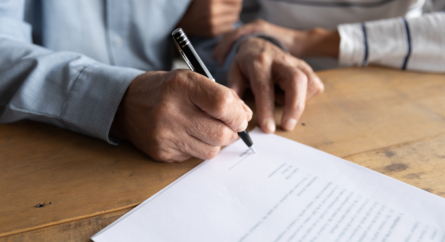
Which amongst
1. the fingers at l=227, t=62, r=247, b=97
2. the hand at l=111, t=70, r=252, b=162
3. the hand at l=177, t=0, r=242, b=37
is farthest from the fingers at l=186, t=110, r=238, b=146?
the hand at l=177, t=0, r=242, b=37

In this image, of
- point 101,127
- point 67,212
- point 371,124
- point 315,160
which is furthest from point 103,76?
point 371,124

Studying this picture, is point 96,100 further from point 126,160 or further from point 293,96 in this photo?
point 293,96

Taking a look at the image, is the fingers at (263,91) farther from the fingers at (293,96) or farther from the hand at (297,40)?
the hand at (297,40)

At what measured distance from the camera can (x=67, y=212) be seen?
0.38 metres

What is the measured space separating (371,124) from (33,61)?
633mm

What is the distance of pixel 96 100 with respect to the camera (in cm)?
50

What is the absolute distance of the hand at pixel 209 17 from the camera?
0.99 m

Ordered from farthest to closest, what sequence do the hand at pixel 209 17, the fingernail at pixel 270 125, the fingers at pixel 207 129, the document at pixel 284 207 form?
the hand at pixel 209 17
the fingernail at pixel 270 125
the fingers at pixel 207 129
the document at pixel 284 207

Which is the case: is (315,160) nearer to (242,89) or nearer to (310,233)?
(310,233)

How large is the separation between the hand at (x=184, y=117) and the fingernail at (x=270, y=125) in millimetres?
87

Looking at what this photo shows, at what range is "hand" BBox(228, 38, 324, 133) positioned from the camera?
1.89 ft

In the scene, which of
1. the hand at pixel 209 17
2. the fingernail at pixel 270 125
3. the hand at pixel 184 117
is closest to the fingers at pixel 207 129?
the hand at pixel 184 117

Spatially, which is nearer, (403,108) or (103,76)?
(103,76)

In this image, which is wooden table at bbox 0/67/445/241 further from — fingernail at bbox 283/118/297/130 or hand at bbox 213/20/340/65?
hand at bbox 213/20/340/65
